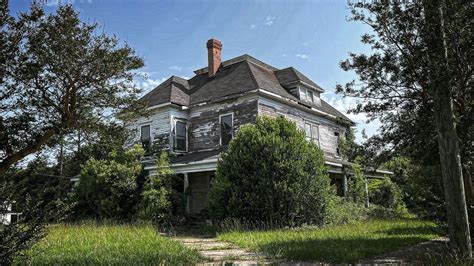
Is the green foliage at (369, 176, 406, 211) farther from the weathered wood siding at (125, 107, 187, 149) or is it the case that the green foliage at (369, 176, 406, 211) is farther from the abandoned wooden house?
the weathered wood siding at (125, 107, 187, 149)

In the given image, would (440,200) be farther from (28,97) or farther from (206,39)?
(206,39)

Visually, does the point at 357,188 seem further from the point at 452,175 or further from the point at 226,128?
the point at 452,175

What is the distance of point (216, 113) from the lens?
21359mm

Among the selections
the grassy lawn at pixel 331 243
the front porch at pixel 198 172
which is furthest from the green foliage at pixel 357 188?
the grassy lawn at pixel 331 243

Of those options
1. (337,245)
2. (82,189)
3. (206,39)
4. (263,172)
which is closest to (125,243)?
(337,245)

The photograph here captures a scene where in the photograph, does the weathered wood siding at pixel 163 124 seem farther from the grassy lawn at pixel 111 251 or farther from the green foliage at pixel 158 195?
the grassy lawn at pixel 111 251

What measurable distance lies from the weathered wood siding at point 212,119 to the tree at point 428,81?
1129 cm

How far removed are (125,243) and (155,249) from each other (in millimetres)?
1227

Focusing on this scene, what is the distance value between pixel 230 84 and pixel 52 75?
14391mm

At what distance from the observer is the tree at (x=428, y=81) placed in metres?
6.66

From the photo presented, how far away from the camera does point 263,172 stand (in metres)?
14.6

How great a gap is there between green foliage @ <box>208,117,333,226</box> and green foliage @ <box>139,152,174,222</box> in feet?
8.76

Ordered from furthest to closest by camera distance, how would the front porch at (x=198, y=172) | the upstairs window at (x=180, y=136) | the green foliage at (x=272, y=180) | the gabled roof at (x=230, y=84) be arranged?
the upstairs window at (x=180, y=136)
the gabled roof at (x=230, y=84)
the front porch at (x=198, y=172)
the green foliage at (x=272, y=180)

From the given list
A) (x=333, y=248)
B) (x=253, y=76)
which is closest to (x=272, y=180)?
(x=333, y=248)
